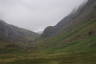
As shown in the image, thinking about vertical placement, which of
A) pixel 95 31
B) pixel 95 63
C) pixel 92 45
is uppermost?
pixel 95 31

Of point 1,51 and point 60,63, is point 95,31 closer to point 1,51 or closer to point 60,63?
point 1,51

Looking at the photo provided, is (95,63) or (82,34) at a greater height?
(82,34)

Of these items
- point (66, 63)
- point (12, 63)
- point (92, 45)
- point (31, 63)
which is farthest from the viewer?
point (92, 45)

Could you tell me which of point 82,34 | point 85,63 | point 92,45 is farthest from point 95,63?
point 82,34

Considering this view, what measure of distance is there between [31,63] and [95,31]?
323 ft

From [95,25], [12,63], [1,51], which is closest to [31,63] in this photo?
[12,63]

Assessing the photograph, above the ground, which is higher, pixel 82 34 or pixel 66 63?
pixel 82 34

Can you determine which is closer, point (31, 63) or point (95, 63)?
point (95, 63)

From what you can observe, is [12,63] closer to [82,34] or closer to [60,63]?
[60,63]

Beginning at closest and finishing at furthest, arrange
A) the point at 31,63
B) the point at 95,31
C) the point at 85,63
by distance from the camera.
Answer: the point at 85,63 → the point at 31,63 → the point at 95,31

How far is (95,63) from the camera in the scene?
55.6 m

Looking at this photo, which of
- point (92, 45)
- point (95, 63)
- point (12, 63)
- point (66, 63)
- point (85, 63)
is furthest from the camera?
point (92, 45)

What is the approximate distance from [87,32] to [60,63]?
4050 inches

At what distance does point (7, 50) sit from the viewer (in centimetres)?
15450
